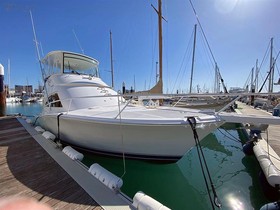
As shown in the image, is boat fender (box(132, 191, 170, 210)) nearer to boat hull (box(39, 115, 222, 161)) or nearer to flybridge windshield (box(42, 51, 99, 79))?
boat hull (box(39, 115, 222, 161))

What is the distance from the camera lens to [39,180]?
11.1 feet

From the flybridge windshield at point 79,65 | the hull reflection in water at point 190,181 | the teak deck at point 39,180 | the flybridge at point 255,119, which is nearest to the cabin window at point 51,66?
the flybridge windshield at point 79,65

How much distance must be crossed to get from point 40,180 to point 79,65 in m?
5.94

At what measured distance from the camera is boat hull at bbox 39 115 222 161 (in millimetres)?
3996

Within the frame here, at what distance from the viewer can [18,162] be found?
4246 mm

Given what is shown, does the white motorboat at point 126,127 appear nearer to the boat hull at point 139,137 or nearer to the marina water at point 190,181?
the boat hull at point 139,137

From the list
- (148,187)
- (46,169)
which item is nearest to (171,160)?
(148,187)

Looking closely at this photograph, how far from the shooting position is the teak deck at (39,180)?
110 inches

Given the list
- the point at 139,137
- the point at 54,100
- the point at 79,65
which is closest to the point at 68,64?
the point at 79,65

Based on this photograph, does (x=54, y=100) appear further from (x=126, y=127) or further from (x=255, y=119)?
(x=255, y=119)

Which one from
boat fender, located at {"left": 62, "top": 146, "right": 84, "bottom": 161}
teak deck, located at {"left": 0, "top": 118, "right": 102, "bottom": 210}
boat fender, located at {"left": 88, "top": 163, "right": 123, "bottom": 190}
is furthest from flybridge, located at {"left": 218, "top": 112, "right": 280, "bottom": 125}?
boat fender, located at {"left": 62, "top": 146, "right": 84, "bottom": 161}

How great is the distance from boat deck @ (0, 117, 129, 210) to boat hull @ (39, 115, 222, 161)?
1.15 meters

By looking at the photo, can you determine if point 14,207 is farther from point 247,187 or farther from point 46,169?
point 247,187

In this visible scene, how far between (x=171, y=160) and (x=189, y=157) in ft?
8.11
